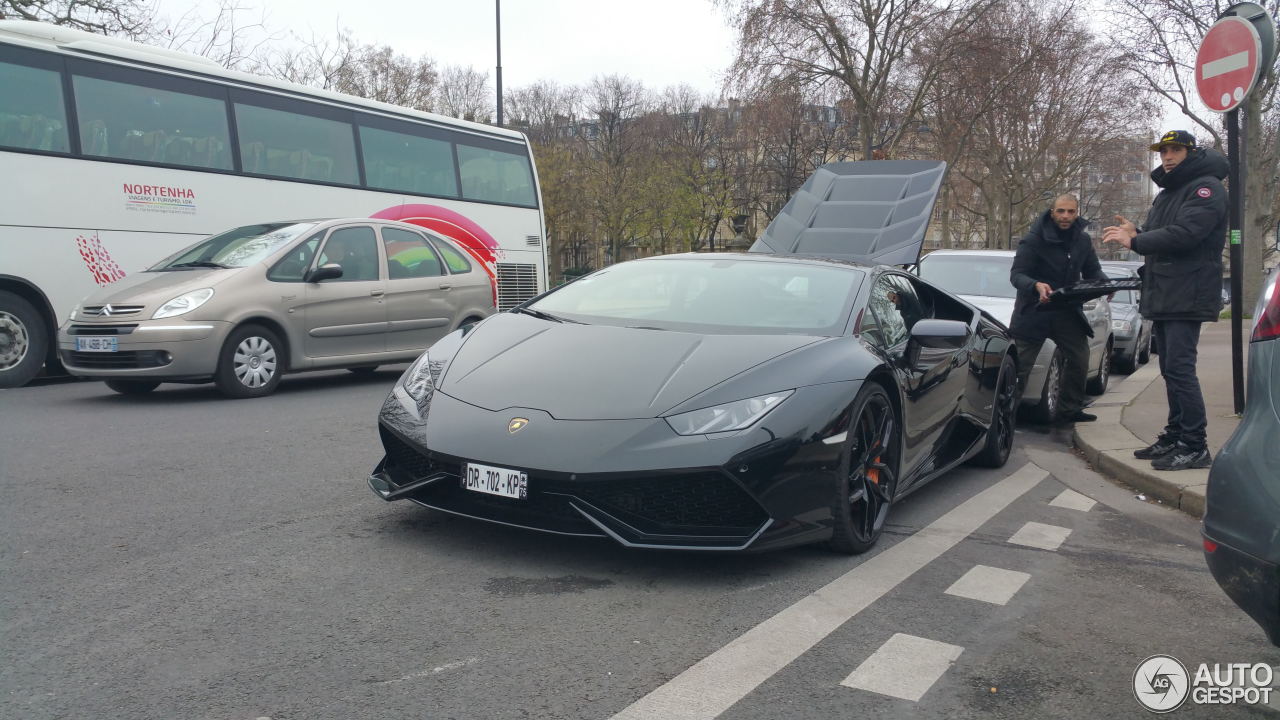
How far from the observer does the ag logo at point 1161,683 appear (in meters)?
2.87

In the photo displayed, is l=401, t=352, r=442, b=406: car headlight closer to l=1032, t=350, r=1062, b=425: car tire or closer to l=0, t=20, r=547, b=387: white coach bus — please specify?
l=1032, t=350, r=1062, b=425: car tire

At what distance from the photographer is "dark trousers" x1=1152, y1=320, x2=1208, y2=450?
599 centimetres

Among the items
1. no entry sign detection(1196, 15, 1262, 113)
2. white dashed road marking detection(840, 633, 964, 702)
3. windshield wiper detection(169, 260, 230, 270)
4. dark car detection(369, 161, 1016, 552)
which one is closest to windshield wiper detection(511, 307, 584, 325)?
dark car detection(369, 161, 1016, 552)

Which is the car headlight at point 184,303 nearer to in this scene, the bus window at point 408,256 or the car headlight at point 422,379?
the bus window at point 408,256

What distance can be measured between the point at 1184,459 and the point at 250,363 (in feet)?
22.7

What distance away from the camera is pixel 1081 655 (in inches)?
126

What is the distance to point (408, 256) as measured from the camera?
10031mm

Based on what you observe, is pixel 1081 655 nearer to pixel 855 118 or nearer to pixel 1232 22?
pixel 1232 22

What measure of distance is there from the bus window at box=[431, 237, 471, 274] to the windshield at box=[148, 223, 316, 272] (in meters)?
1.44

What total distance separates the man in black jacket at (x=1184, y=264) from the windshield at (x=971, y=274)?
13.5 ft

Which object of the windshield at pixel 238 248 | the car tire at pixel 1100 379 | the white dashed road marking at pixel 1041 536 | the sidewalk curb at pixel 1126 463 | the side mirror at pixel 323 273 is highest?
the windshield at pixel 238 248

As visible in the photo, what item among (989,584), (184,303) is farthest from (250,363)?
(989,584)

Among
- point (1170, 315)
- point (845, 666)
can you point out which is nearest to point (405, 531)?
point (845, 666)

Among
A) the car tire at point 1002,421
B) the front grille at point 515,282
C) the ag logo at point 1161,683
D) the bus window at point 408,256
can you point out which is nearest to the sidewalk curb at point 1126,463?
the car tire at point 1002,421
